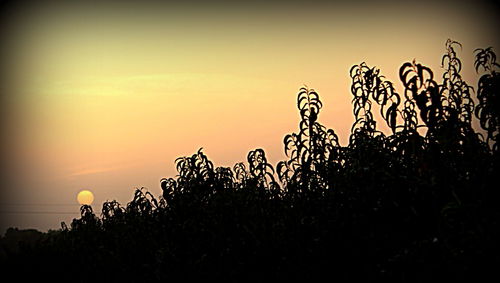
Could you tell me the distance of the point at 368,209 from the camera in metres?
6.71

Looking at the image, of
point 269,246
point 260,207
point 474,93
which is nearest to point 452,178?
point 474,93

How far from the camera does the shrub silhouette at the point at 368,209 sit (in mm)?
5707

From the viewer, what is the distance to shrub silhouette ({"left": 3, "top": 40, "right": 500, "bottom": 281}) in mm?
5707

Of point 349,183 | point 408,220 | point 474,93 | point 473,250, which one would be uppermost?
point 474,93

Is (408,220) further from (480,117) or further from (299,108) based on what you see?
(299,108)

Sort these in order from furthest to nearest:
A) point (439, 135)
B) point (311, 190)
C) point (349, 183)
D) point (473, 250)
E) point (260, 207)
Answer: point (260, 207) < point (311, 190) < point (349, 183) < point (439, 135) < point (473, 250)

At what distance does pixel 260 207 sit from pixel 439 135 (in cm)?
295

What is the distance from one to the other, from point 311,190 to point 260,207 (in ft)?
3.37

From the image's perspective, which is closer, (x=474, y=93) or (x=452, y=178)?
(x=452, y=178)

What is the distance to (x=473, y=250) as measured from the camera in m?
5.39

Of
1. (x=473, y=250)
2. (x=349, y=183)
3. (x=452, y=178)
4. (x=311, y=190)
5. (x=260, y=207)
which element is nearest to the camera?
Answer: (x=473, y=250)

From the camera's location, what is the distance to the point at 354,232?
6.64 metres

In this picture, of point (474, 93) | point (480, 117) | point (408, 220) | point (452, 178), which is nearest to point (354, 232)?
point (408, 220)

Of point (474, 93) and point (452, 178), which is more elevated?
point (474, 93)
